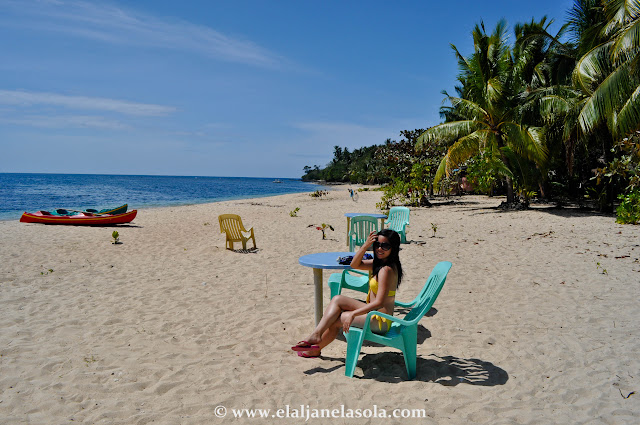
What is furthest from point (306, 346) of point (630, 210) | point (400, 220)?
point (630, 210)

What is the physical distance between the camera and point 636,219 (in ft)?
35.4

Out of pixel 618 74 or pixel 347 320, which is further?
pixel 618 74

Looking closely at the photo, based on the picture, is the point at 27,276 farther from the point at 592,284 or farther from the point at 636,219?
the point at 636,219

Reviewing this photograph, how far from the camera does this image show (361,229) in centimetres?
776

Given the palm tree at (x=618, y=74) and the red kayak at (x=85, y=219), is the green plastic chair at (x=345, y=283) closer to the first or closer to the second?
the palm tree at (x=618, y=74)

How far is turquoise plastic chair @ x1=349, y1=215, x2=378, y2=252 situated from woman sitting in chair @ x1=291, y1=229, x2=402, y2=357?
4.13 metres

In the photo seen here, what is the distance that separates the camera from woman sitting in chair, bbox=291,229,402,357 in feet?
11.2

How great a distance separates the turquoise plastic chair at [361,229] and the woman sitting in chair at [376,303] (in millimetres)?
4130

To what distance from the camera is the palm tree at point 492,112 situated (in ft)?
51.0

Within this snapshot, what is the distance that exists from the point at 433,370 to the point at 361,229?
172 inches

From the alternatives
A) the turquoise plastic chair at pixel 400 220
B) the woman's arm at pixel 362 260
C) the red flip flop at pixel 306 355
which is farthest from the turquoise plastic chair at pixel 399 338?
the turquoise plastic chair at pixel 400 220

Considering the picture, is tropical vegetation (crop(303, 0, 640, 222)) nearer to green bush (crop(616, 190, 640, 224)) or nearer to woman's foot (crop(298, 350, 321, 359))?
green bush (crop(616, 190, 640, 224))

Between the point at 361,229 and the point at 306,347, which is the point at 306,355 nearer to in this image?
the point at 306,347

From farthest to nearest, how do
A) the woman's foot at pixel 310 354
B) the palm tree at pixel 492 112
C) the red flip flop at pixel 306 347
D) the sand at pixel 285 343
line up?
the palm tree at pixel 492 112
the woman's foot at pixel 310 354
the red flip flop at pixel 306 347
the sand at pixel 285 343
